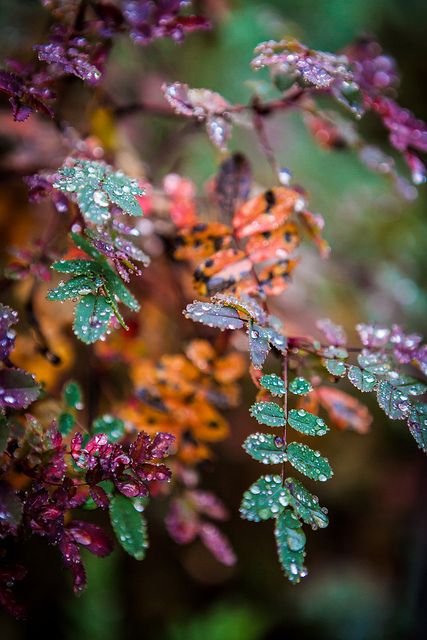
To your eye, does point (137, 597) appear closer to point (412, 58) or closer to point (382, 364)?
point (382, 364)

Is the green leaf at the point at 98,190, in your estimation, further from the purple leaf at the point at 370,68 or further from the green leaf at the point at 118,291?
the purple leaf at the point at 370,68

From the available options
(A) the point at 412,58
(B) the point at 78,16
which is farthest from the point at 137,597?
(A) the point at 412,58

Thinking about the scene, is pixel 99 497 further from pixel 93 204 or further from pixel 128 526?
pixel 93 204

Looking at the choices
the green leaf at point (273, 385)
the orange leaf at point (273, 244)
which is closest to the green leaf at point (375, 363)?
the green leaf at point (273, 385)

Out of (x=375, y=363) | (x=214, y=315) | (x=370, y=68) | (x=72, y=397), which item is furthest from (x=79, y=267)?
(x=370, y=68)

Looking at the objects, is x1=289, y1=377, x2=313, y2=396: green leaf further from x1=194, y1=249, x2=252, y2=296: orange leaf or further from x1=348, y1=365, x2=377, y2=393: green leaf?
x1=194, y1=249, x2=252, y2=296: orange leaf

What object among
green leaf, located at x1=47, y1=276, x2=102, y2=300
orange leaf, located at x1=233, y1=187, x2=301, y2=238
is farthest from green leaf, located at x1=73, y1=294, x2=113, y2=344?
orange leaf, located at x1=233, y1=187, x2=301, y2=238
